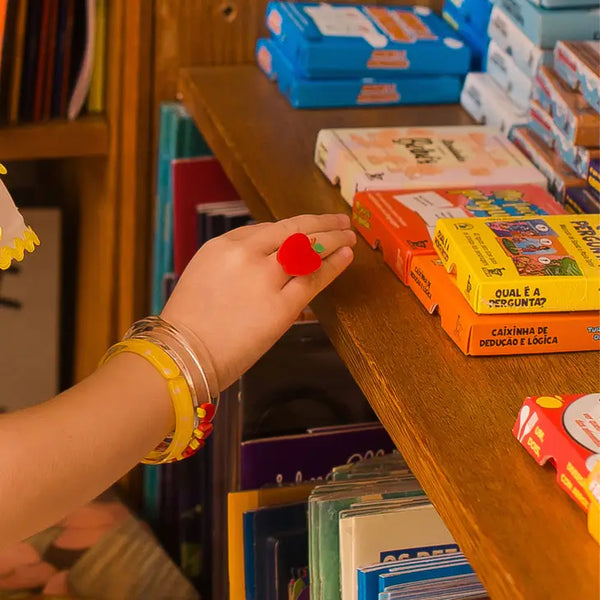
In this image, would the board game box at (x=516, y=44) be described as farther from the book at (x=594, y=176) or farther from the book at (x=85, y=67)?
the book at (x=85, y=67)

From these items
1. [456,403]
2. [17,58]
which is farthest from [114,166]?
[456,403]

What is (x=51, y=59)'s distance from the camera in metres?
1.38

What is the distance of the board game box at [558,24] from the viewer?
1.09 metres

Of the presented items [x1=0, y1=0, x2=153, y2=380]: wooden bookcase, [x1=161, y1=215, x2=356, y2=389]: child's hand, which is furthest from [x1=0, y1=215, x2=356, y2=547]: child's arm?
[x1=0, y1=0, x2=153, y2=380]: wooden bookcase

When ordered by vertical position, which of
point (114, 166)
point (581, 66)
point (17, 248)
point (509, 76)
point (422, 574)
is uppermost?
point (114, 166)

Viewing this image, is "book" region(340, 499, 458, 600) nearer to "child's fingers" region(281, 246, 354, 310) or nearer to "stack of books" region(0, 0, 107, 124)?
"child's fingers" region(281, 246, 354, 310)

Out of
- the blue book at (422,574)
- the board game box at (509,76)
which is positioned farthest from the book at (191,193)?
the blue book at (422,574)

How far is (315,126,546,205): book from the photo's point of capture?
3.27 ft

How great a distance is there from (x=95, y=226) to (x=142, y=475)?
1.33ft

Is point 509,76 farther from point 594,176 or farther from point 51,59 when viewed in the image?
point 51,59

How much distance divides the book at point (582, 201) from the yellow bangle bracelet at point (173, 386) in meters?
0.44

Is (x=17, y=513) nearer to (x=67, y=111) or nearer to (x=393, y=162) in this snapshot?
(x=393, y=162)

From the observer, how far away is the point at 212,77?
1.34 m

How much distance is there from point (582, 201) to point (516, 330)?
28cm
